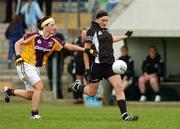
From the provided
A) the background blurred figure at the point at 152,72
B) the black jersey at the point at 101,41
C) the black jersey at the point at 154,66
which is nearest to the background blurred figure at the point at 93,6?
the background blurred figure at the point at 152,72

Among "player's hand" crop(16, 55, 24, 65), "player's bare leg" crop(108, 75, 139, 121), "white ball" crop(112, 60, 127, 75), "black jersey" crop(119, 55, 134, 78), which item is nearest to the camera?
"player's bare leg" crop(108, 75, 139, 121)

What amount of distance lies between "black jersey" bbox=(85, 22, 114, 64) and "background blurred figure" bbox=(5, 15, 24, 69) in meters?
10.4

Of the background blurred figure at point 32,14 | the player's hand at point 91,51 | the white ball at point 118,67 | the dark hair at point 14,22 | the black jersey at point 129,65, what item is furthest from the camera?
the background blurred figure at point 32,14

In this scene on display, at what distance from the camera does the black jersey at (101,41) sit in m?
14.1

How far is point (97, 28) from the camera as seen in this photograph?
46.6ft

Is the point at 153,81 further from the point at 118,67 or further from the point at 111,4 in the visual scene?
the point at 118,67

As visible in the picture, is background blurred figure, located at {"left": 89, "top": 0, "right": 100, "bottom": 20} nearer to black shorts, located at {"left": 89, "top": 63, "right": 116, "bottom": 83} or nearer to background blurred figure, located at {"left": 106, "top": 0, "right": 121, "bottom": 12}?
background blurred figure, located at {"left": 106, "top": 0, "right": 121, "bottom": 12}

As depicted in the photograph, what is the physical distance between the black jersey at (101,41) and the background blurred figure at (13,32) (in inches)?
408

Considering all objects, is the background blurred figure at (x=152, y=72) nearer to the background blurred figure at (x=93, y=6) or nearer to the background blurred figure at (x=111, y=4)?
the background blurred figure at (x=111, y=4)

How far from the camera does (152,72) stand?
22.5 metres

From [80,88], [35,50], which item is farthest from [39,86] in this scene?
[80,88]

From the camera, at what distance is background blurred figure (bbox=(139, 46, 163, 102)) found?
22.3m

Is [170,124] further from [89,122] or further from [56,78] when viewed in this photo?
[56,78]

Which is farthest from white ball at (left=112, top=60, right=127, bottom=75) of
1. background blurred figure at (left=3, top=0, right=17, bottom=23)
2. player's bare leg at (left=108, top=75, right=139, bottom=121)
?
background blurred figure at (left=3, top=0, right=17, bottom=23)
